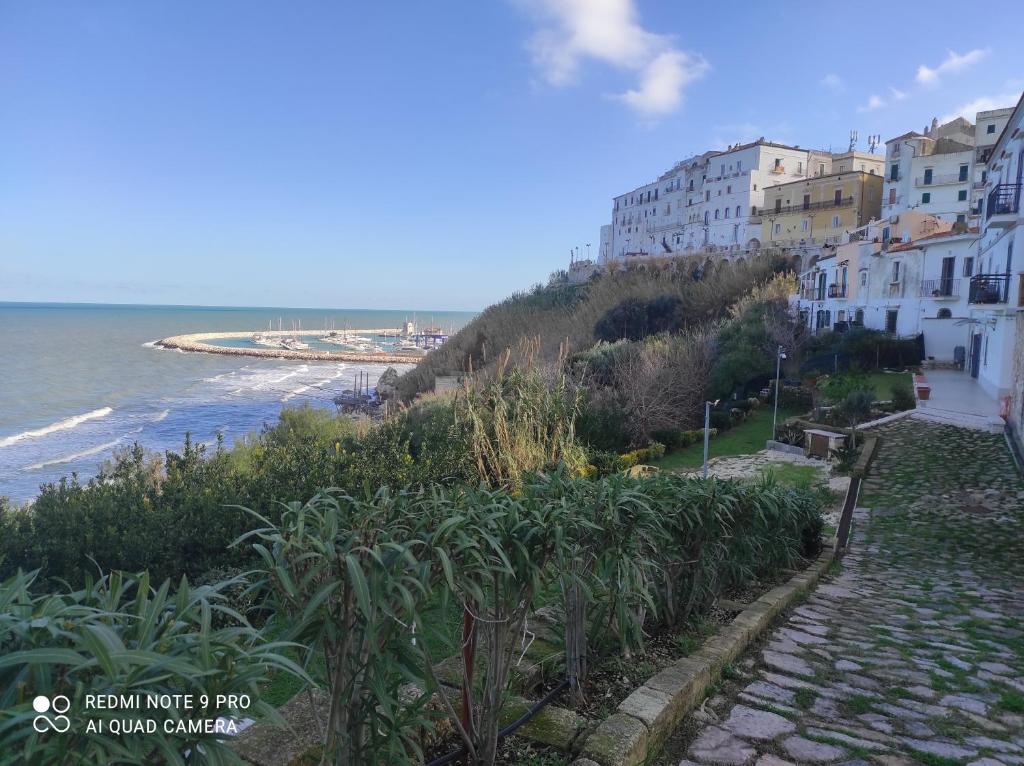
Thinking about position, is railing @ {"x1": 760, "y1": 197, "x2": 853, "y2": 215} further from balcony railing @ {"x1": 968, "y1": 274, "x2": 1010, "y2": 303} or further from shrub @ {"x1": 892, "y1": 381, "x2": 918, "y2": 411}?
shrub @ {"x1": 892, "y1": 381, "x2": 918, "y2": 411}

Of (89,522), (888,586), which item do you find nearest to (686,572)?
(888,586)

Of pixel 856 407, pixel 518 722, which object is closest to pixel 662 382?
pixel 856 407

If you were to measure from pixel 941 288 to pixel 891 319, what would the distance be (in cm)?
252

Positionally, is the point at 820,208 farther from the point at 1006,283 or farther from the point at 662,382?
the point at 662,382

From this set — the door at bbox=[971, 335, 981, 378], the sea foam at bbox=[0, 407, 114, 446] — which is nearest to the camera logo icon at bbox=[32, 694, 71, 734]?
the door at bbox=[971, 335, 981, 378]

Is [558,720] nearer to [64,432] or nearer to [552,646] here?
[552,646]

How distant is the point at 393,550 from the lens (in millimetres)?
1620

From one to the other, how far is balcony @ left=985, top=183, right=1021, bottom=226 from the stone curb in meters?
14.0

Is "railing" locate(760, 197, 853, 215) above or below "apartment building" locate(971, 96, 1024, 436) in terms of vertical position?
above

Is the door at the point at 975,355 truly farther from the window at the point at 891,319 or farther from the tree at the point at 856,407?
the tree at the point at 856,407

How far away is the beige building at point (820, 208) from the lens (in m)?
41.6

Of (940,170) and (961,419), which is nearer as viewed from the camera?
(961,419)

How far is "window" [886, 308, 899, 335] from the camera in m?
23.2

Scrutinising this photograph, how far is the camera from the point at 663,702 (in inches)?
93.7
